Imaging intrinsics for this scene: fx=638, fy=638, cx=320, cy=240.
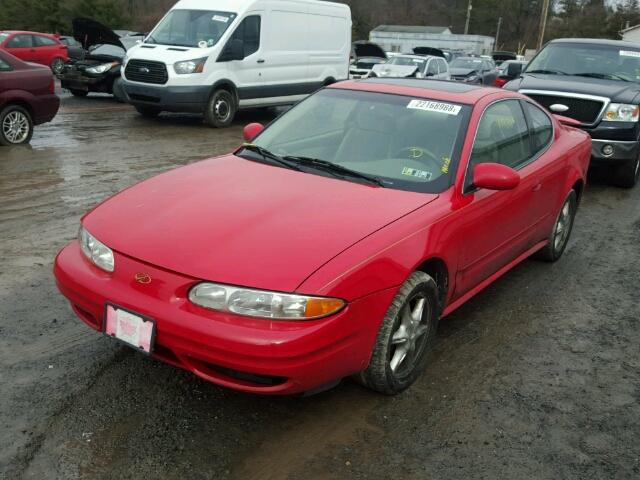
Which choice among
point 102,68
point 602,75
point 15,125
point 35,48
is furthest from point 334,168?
point 35,48

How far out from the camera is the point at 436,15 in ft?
354

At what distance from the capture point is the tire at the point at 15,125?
8969 mm

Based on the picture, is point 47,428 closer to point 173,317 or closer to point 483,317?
point 173,317

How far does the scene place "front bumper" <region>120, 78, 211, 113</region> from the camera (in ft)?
38.0

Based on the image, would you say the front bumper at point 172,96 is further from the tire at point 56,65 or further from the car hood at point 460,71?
the car hood at point 460,71

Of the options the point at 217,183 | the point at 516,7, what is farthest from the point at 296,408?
the point at 516,7

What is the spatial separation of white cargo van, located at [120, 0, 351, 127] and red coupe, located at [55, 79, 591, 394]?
297 inches

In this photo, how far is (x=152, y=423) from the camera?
2930mm

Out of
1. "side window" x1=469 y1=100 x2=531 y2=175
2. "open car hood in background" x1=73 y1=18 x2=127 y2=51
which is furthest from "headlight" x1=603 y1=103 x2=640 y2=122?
"open car hood in background" x1=73 y1=18 x2=127 y2=51

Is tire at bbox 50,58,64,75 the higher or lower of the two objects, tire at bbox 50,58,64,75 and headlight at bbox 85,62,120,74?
the lower

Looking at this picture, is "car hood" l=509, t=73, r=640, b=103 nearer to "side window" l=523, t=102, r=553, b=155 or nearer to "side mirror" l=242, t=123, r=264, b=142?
"side window" l=523, t=102, r=553, b=155

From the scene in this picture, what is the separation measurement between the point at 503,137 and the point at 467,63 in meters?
20.7

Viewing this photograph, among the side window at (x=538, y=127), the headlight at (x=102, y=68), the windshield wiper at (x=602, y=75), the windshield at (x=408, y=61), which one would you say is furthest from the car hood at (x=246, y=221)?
Answer: the windshield at (x=408, y=61)

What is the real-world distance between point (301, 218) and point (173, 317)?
0.81 meters
